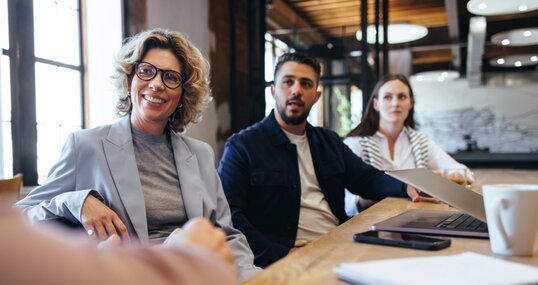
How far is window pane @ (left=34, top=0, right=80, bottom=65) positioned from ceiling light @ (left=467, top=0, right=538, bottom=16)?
3.57 m

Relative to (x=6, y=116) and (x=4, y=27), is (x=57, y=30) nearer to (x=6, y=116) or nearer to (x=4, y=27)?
(x=4, y=27)

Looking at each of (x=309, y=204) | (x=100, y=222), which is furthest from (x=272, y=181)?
(x=100, y=222)

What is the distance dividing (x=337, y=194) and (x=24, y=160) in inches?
79.0

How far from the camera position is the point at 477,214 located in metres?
1.07

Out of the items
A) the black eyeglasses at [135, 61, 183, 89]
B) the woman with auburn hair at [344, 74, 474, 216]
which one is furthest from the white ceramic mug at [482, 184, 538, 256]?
the woman with auburn hair at [344, 74, 474, 216]

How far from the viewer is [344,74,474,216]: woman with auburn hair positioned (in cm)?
253

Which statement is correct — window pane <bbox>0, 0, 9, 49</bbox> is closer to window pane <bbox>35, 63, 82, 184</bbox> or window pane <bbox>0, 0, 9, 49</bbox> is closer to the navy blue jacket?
window pane <bbox>35, 63, 82, 184</bbox>

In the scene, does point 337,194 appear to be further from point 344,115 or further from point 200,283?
point 344,115

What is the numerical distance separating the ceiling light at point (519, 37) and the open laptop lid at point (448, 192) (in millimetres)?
4360

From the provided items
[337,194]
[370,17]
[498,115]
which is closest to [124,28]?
[337,194]

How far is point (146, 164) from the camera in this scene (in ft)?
5.09

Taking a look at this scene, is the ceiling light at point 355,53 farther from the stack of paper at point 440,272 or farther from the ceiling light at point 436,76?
the stack of paper at point 440,272

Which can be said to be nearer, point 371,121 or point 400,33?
point 371,121

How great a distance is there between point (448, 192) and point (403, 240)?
0.92 feet
